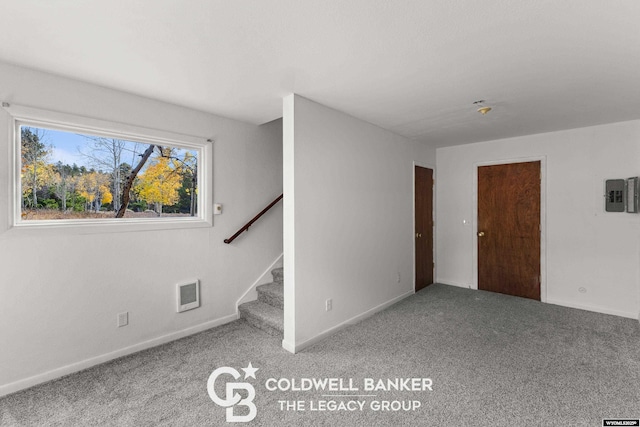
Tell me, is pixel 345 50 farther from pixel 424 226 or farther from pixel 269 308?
pixel 424 226

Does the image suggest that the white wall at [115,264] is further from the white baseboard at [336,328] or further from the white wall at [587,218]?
the white wall at [587,218]

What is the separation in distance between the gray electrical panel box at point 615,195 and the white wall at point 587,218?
0.09 metres

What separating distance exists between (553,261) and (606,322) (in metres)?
0.91

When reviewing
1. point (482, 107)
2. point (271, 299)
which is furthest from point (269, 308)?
point (482, 107)

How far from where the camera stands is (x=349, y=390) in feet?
7.13

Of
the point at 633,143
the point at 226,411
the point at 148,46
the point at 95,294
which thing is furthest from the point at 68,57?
the point at 633,143

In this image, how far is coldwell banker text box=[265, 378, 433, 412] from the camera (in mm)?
1989

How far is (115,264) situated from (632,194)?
556 cm

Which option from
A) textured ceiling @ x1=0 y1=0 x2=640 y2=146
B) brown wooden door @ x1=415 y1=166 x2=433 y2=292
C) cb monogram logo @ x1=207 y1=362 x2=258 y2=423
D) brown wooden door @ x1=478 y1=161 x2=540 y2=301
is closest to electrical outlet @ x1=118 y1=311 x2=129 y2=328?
cb monogram logo @ x1=207 y1=362 x2=258 y2=423

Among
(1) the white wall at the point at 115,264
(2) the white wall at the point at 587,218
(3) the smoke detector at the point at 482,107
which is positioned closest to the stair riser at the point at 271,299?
(1) the white wall at the point at 115,264

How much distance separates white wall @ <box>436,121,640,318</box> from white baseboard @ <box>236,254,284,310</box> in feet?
11.6

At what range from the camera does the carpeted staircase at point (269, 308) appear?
3084 mm

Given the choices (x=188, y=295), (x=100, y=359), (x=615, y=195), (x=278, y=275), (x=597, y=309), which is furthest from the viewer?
(x=278, y=275)

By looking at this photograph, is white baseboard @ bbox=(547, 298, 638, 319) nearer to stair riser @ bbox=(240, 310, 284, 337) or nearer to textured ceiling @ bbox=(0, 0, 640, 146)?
textured ceiling @ bbox=(0, 0, 640, 146)
